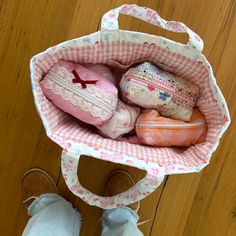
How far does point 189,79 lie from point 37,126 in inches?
15.7

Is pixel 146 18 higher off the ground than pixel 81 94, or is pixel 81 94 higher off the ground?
pixel 146 18

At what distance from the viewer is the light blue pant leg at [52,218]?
80 centimetres

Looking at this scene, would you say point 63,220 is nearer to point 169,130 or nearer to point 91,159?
point 91,159

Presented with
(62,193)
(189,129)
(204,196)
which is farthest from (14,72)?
(204,196)

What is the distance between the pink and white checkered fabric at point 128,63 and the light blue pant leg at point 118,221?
19 cm

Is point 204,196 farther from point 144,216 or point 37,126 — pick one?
point 37,126

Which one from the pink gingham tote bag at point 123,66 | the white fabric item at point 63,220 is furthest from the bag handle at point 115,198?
the white fabric item at point 63,220

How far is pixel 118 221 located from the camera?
88 cm

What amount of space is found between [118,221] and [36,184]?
234mm

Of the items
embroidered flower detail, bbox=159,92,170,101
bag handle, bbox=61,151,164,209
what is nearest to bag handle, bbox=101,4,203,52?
embroidered flower detail, bbox=159,92,170,101

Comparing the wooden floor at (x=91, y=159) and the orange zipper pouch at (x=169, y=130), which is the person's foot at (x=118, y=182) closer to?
the wooden floor at (x=91, y=159)

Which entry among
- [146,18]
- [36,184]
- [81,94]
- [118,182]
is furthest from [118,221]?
[146,18]

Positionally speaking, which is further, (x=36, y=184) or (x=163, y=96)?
(x=36, y=184)

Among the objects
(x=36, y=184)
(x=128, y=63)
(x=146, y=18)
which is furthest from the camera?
(x=36, y=184)
